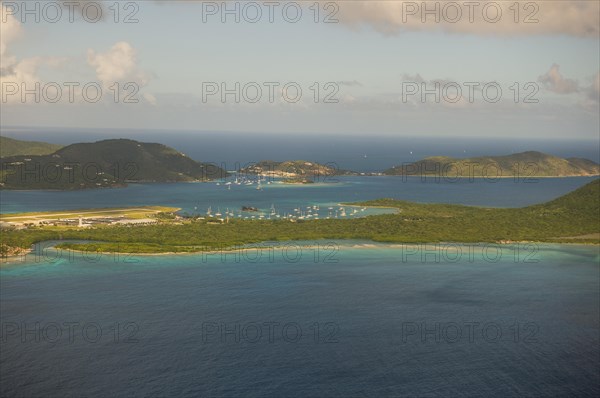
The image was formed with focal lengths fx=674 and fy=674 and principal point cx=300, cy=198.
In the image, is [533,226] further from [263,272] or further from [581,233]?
[263,272]

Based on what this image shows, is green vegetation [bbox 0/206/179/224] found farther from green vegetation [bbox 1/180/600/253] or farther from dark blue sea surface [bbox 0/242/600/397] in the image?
dark blue sea surface [bbox 0/242/600/397]

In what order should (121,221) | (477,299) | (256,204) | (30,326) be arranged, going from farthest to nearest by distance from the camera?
(256,204)
(121,221)
(477,299)
(30,326)

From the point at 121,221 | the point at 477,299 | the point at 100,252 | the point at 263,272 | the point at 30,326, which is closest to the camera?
the point at 30,326

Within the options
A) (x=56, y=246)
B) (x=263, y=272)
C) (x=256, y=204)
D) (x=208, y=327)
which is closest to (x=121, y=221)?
(x=56, y=246)

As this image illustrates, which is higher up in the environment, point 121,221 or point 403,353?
point 121,221

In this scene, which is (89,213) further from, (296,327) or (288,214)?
(296,327)
